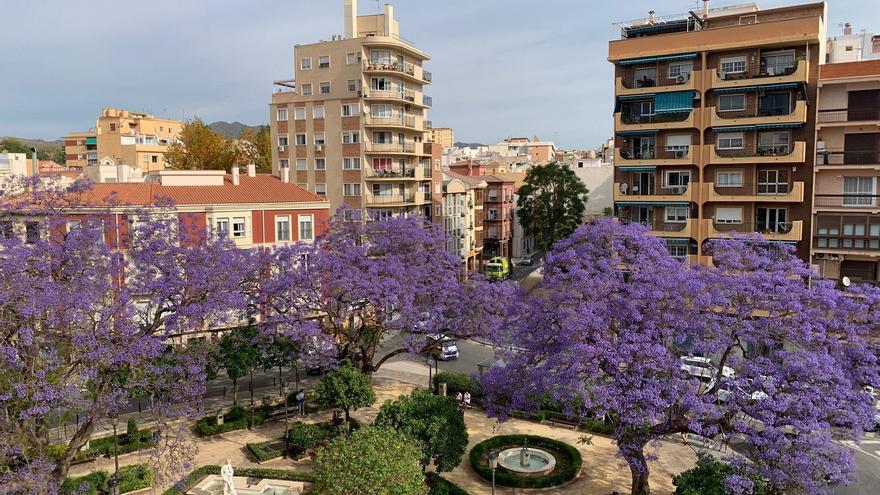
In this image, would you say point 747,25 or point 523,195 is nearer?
point 747,25

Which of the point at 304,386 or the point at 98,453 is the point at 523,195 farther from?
the point at 98,453

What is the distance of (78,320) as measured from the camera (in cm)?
2164

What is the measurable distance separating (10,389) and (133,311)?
4759 millimetres

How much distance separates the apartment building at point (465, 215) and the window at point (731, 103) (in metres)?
31.9

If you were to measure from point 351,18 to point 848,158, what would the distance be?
43.3 meters

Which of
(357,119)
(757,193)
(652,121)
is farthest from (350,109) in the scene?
(757,193)

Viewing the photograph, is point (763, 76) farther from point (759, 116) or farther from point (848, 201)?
point (848, 201)

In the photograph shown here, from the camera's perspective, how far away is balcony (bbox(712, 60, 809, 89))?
3972cm

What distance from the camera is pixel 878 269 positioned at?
41.1m

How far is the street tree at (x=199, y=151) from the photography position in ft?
224

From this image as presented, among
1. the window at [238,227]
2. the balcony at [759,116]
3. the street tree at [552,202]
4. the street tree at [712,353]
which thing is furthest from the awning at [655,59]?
the window at [238,227]

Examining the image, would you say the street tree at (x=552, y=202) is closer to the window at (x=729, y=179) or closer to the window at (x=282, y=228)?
the window at (x=729, y=179)

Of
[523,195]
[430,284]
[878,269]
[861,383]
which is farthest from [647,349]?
[523,195]

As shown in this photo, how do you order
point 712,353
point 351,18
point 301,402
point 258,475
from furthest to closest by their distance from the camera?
point 351,18, point 301,402, point 258,475, point 712,353
